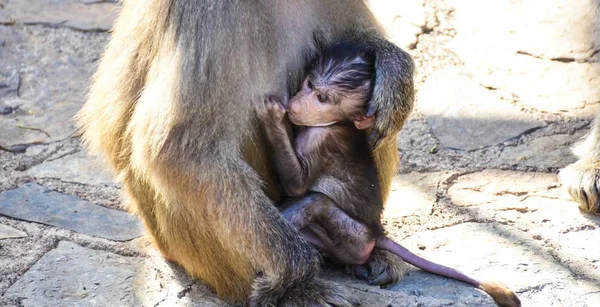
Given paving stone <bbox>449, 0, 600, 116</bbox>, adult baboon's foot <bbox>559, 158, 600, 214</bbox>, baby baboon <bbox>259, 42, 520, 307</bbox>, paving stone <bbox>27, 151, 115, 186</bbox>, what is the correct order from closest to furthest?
baby baboon <bbox>259, 42, 520, 307</bbox>
adult baboon's foot <bbox>559, 158, 600, 214</bbox>
paving stone <bbox>27, 151, 115, 186</bbox>
paving stone <bbox>449, 0, 600, 116</bbox>

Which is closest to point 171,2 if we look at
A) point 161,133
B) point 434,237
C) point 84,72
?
point 161,133

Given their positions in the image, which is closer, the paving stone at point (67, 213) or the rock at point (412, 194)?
the paving stone at point (67, 213)

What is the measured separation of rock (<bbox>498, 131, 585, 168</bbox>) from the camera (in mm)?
4363

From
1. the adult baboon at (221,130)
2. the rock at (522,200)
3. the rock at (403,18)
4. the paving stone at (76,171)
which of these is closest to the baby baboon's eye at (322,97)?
the adult baboon at (221,130)

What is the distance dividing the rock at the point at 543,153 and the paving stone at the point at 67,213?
164cm

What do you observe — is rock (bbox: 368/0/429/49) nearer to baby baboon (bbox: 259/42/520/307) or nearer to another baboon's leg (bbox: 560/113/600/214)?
another baboon's leg (bbox: 560/113/600/214)

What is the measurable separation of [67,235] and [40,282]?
0.37m

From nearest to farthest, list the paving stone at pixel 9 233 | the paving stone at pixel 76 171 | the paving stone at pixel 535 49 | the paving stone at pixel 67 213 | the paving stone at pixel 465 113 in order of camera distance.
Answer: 1. the paving stone at pixel 9 233
2. the paving stone at pixel 67 213
3. the paving stone at pixel 76 171
4. the paving stone at pixel 465 113
5. the paving stone at pixel 535 49

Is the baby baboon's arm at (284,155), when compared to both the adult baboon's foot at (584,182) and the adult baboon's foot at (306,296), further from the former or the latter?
the adult baboon's foot at (584,182)

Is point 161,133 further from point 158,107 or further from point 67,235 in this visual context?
point 67,235

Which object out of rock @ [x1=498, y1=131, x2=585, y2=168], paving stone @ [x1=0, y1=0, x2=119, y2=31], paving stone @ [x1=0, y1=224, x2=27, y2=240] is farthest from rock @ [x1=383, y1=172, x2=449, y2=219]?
paving stone @ [x1=0, y1=0, x2=119, y2=31]

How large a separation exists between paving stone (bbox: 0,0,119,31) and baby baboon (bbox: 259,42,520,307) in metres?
2.11

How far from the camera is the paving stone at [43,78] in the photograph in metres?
4.60

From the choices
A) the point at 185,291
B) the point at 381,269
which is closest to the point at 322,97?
the point at 381,269
